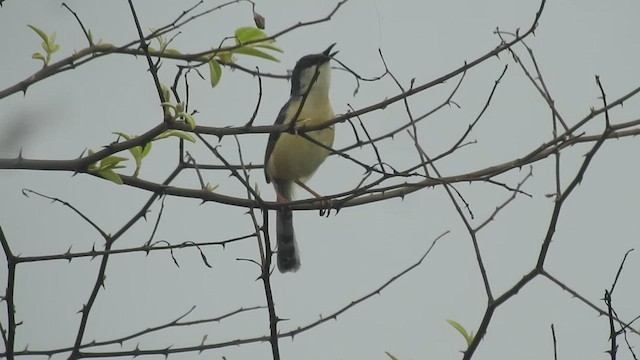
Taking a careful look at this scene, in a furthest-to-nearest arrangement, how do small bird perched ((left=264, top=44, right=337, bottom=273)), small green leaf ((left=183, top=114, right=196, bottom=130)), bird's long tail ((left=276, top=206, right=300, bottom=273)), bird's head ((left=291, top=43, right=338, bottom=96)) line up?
bird's long tail ((left=276, top=206, right=300, bottom=273)), bird's head ((left=291, top=43, right=338, bottom=96)), small bird perched ((left=264, top=44, right=337, bottom=273)), small green leaf ((left=183, top=114, right=196, bottom=130))

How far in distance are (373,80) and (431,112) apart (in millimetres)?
240

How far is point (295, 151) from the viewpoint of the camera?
17.4 ft

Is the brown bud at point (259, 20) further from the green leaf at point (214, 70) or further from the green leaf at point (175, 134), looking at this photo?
the green leaf at point (175, 134)

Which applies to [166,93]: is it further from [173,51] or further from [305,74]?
[305,74]

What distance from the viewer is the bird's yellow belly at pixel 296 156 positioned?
17.1 ft

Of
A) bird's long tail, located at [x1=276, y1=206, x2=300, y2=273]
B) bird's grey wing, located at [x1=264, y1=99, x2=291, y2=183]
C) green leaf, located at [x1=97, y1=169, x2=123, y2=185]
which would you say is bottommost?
green leaf, located at [x1=97, y1=169, x2=123, y2=185]

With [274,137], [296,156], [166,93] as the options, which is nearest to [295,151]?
[296,156]

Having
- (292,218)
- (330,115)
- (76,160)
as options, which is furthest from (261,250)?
(292,218)

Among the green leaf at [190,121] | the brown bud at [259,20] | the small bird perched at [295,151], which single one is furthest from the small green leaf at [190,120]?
the small bird perched at [295,151]

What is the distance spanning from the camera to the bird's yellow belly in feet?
17.1

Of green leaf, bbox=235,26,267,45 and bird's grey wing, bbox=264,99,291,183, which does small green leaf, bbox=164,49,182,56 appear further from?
bird's grey wing, bbox=264,99,291,183

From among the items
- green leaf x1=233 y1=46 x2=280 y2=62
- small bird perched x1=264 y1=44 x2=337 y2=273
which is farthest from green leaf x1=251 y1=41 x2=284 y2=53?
small bird perched x1=264 y1=44 x2=337 y2=273

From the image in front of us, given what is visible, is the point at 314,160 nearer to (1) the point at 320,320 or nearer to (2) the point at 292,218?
(2) the point at 292,218

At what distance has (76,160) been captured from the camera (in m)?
2.45
